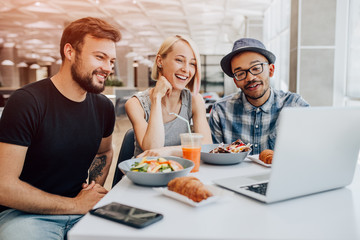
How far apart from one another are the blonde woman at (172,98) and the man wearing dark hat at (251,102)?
0.55 feet

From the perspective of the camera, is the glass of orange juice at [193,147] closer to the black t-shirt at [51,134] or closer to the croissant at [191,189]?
the croissant at [191,189]

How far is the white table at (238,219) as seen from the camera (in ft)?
2.39

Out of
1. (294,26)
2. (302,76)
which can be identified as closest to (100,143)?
(302,76)

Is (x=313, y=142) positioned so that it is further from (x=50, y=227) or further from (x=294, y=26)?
(x=294, y=26)

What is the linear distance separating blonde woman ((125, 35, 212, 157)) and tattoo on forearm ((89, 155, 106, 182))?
0.19m

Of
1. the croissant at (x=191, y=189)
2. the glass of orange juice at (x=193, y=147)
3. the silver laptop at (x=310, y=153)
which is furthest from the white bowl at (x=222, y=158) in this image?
the croissant at (x=191, y=189)

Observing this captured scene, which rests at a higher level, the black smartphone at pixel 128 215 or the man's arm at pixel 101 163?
the black smartphone at pixel 128 215

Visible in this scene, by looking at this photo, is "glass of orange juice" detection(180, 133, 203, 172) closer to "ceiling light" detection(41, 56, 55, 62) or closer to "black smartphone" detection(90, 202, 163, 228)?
"black smartphone" detection(90, 202, 163, 228)

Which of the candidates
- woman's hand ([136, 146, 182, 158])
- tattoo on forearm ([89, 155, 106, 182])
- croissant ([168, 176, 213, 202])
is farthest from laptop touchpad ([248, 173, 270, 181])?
tattoo on forearm ([89, 155, 106, 182])

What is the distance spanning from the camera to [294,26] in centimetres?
502

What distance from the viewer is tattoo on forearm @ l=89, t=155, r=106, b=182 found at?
72.4 inches

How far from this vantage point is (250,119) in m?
1.99

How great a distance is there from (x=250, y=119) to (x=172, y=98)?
49cm

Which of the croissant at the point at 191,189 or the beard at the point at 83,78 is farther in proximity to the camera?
the beard at the point at 83,78
